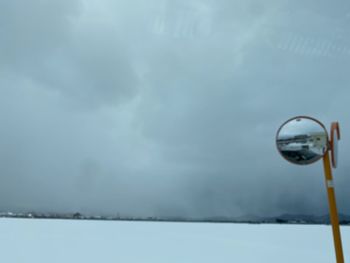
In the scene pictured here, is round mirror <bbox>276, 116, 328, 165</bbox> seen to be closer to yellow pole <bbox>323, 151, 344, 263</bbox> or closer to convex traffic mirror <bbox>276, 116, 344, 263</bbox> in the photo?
convex traffic mirror <bbox>276, 116, 344, 263</bbox>

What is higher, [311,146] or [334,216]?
[311,146]

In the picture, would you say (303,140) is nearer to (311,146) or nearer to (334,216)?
(311,146)

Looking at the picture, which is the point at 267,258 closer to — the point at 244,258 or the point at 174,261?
the point at 244,258

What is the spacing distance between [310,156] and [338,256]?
521mm

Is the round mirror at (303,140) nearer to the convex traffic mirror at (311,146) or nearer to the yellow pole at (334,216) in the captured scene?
the convex traffic mirror at (311,146)

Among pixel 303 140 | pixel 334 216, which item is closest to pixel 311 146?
pixel 303 140

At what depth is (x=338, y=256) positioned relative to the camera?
1668mm

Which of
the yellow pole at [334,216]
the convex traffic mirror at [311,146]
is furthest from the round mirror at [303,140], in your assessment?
the yellow pole at [334,216]

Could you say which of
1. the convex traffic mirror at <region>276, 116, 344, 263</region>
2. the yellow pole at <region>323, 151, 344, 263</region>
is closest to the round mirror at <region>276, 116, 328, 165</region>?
the convex traffic mirror at <region>276, 116, 344, 263</region>

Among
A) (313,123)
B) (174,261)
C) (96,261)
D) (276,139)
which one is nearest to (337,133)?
(313,123)

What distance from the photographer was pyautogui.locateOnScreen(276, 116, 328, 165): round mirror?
1714 millimetres

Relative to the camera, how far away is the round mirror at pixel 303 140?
5.62ft

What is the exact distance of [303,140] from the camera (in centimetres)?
173

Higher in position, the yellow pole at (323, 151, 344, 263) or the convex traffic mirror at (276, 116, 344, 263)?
the convex traffic mirror at (276, 116, 344, 263)
